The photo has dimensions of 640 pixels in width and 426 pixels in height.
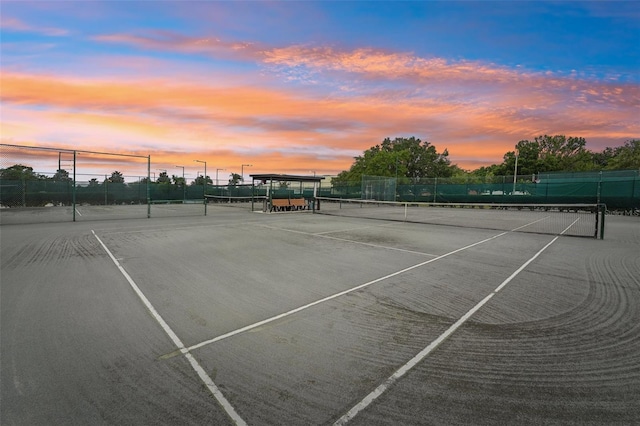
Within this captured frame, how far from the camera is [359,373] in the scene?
3.17 m

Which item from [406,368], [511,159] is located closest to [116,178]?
[406,368]

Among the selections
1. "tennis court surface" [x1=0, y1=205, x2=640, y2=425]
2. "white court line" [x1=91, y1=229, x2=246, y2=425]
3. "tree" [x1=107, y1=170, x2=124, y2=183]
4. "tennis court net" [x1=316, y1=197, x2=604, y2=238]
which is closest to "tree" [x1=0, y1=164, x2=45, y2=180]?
"tree" [x1=107, y1=170, x2=124, y2=183]

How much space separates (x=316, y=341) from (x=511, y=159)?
2981 inches

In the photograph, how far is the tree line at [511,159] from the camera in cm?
6675

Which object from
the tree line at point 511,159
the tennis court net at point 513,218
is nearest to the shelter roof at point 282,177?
the tennis court net at point 513,218

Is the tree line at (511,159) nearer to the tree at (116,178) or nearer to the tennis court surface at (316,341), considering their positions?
the tree at (116,178)

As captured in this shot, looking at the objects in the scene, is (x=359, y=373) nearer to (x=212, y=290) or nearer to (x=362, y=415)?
(x=362, y=415)

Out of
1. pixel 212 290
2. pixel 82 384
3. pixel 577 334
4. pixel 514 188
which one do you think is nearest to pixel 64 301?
pixel 212 290

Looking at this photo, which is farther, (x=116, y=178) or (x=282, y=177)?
(x=116, y=178)

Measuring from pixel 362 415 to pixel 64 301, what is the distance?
16.2 ft

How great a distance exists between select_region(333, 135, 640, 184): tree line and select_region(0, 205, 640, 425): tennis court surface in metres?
58.8

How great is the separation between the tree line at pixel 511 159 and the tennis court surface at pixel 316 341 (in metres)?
58.8

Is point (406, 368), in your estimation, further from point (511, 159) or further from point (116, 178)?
point (511, 159)

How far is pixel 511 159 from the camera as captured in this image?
6712cm
